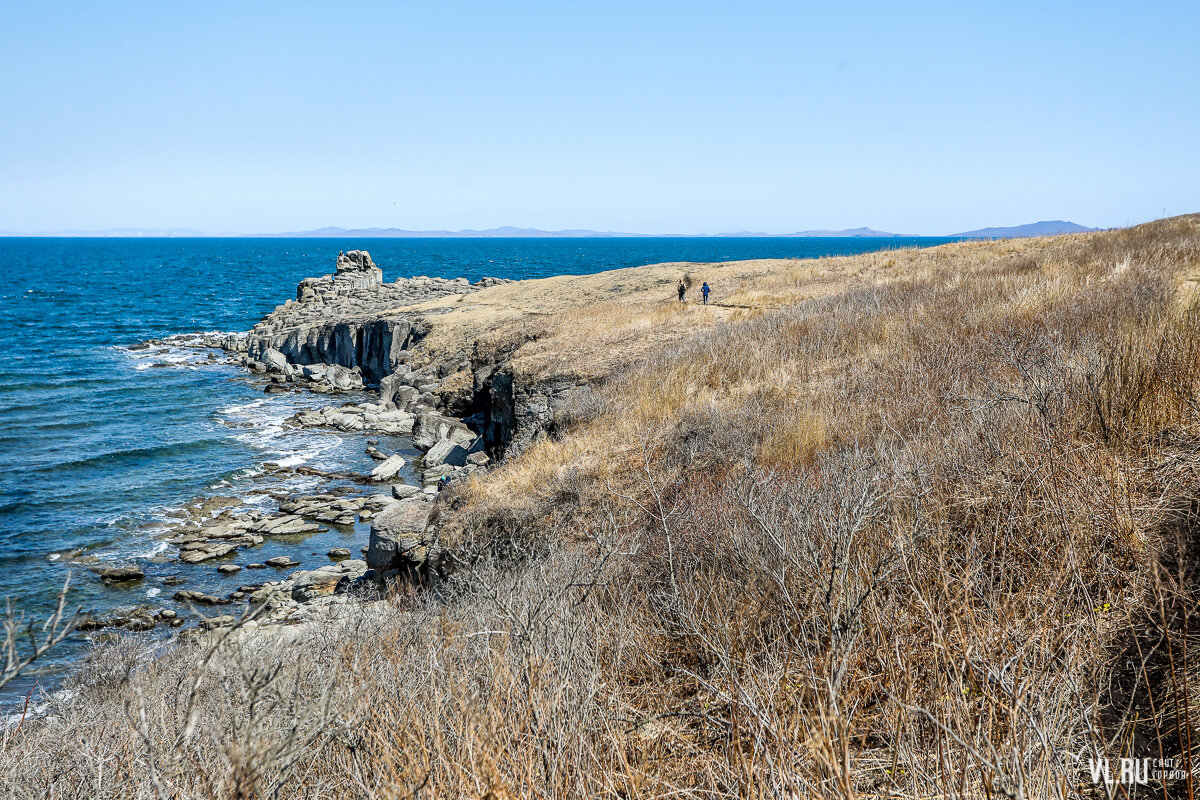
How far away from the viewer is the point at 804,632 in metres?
3.21

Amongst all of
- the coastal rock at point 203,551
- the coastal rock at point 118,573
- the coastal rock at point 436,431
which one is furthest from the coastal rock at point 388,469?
the coastal rock at point 118,573

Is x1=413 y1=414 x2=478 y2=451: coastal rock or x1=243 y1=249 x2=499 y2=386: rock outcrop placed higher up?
x1=243 y1=249 x2=499 y2=386: rock outcrop

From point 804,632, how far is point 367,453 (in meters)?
19.1

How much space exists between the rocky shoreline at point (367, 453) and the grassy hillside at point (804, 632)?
3.29ft

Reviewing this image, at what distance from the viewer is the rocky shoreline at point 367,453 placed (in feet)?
37.5

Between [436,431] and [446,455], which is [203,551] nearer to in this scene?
[446,455]

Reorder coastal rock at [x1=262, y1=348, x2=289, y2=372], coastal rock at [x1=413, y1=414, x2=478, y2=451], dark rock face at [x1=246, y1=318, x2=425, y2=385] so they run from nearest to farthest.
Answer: coastal rock at [x1=413, y1=414, x2=478, y2=451] → dark rock face at [x1=246, y1=318, x2=425, y2=385] → coastal rock at [x1=262, y1=348, x2=289, y2=372]

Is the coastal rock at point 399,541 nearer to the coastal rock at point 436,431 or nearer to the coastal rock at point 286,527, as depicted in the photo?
the coastal rock at point 286,527

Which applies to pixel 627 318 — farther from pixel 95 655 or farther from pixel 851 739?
pixel 851 739

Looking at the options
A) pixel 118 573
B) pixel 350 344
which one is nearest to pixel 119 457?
pixel 118 573

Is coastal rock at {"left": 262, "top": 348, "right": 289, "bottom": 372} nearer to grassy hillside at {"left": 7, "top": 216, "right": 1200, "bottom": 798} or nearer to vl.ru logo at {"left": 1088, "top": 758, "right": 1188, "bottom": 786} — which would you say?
grassy hillside at {"left": 7, "top": 216, "right": 1200, "bottom": 798}

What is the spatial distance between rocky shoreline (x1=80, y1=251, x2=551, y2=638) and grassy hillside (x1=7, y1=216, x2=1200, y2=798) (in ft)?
3.29

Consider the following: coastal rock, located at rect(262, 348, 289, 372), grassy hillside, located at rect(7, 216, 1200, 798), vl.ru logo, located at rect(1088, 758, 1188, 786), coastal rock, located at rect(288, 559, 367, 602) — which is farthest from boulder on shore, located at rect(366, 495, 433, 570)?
coastal rock, located at rect(262, 348, 289, 372)

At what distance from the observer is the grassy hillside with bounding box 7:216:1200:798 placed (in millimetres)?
2635
